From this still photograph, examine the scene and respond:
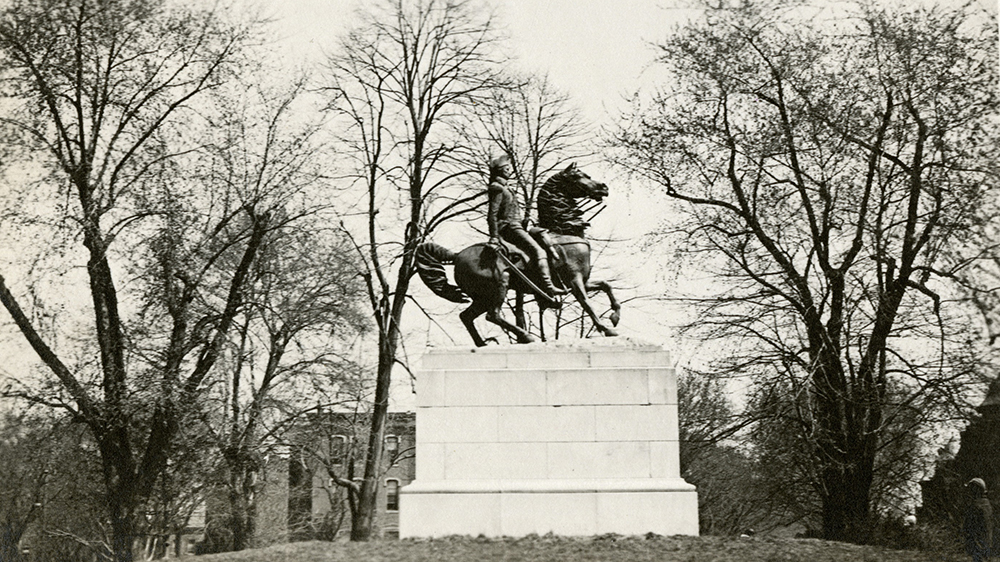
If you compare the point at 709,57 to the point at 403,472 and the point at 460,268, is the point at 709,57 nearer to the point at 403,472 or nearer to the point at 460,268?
the point at 460,268

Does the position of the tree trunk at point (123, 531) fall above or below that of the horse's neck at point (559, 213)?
below

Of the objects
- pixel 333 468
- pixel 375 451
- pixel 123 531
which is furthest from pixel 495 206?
pixel 333 468

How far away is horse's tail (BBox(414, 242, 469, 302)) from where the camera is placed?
16641 mm

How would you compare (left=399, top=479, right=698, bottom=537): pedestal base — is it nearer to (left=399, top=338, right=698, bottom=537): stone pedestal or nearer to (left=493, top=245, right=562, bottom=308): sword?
(left=399, top=338, right=698, bottom=537): stone pedestal

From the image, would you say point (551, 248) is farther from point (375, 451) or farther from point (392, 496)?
point (392, 496)

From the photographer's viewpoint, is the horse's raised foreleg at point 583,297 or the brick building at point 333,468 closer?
the horse's raised foreleg at point 583,297

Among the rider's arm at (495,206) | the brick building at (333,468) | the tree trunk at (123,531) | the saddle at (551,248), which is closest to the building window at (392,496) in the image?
the brick building at (333,468)

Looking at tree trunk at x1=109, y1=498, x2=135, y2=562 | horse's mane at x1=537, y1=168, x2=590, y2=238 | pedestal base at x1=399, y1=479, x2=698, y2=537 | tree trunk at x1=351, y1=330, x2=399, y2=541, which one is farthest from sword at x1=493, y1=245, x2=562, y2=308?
tree trunk at x1=109, y1=498, x2=135, y2=562

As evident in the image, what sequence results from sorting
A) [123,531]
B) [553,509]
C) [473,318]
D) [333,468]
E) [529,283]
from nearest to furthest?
[553,509] → [529,283] → [473,318] → [123,531] → [333,468]

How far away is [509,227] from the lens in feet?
52.6

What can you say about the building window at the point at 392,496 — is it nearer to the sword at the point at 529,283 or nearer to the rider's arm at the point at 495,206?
the sword at the point at 529,283

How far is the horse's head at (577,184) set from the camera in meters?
16.2

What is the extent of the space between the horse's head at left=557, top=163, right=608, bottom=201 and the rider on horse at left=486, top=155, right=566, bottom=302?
846 mm

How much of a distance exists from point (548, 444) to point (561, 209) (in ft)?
12.0
